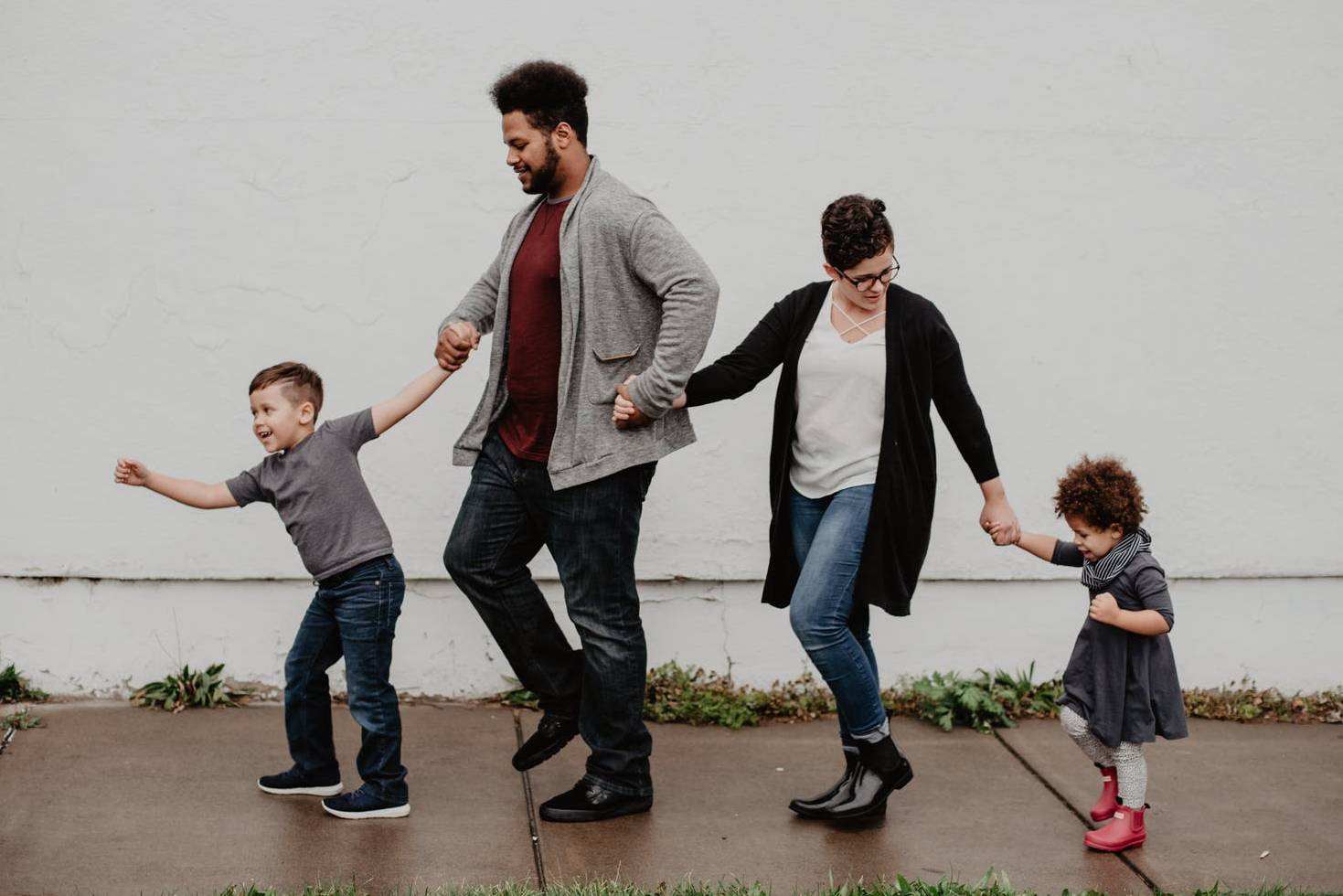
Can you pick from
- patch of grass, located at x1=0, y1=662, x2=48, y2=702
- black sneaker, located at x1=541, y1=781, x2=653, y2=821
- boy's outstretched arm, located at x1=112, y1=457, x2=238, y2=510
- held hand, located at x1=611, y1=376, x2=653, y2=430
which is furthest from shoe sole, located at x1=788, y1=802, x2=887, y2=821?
patch of grass, located at x1=0, y1=662, x2=48, y2=702

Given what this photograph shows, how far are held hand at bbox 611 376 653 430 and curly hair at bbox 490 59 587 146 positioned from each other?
0.74 metres

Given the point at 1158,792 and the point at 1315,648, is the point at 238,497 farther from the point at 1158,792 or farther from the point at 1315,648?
the point at 1315,648

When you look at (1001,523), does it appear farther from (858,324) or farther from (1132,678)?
(858,324)

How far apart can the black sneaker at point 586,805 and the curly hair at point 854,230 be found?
1.65m

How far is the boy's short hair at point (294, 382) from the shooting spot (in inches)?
158

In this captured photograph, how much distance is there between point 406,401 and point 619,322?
24.9 inches

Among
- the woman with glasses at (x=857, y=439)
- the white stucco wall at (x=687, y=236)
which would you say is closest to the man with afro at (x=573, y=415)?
the woman with glasses at (x=857, y=439)

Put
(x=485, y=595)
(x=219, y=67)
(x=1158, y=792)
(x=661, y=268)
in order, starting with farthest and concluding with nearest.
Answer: (x=219, y=67), (x=1158, y=792), (x=485, y=595), (x=661, y=268)

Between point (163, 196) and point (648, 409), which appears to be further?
point (163, 196)

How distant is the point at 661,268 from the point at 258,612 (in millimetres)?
2250

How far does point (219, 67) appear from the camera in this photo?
196 inches

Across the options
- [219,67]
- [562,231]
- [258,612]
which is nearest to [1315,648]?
[562,231]

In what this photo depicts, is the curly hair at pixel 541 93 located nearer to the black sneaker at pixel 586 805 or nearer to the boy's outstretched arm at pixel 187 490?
the boy's outstretched arm at pixel 187 490

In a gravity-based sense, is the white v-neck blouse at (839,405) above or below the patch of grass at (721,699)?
above
